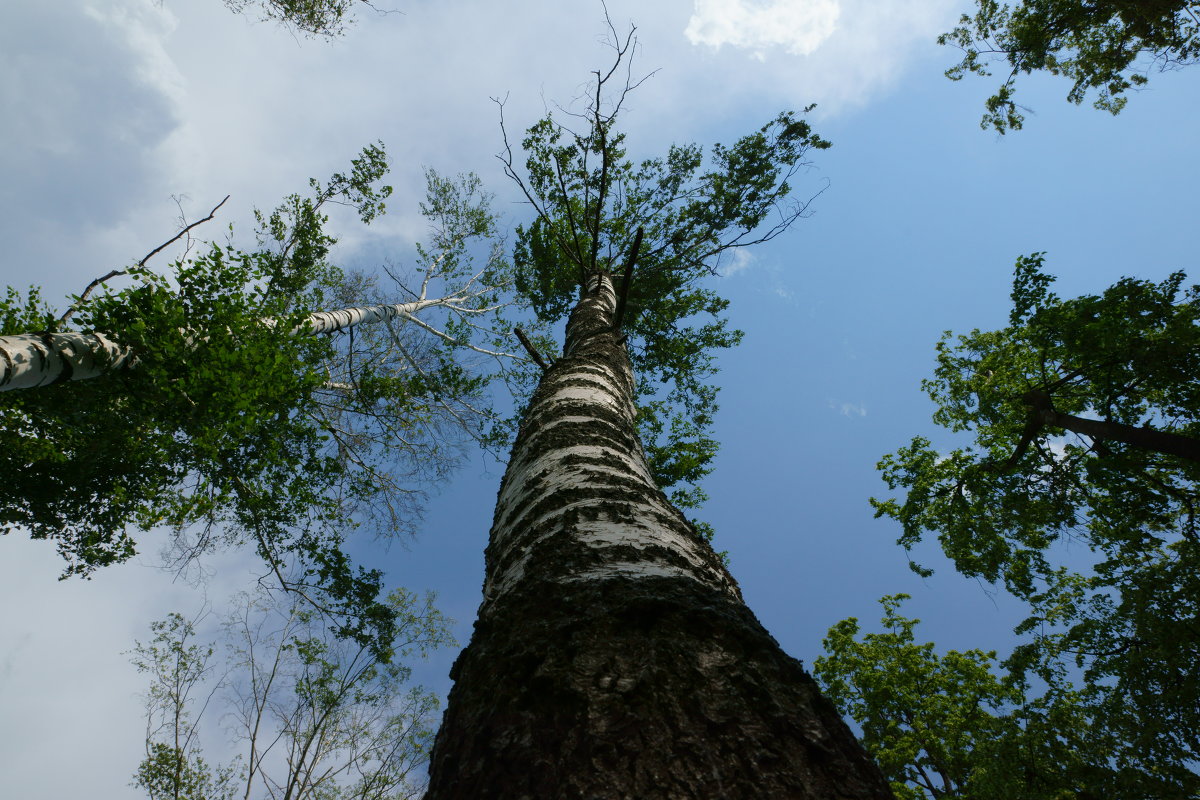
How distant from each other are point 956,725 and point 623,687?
40.4 feet

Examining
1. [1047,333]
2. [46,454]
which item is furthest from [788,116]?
[46,454]

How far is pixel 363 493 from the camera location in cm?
786

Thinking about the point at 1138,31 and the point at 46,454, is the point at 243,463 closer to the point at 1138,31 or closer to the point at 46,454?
the point at 46,454

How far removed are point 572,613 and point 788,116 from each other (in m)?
8.99

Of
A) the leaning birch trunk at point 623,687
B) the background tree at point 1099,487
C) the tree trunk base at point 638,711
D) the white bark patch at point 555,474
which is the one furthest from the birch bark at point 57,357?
the background tree at point 1099,487

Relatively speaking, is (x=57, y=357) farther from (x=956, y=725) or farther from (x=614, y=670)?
(x=956, y=725)

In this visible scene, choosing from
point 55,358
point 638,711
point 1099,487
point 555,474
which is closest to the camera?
point 638,711

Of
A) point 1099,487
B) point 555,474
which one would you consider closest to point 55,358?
point 555,474

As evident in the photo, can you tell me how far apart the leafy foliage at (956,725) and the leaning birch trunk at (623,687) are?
8.11 meters

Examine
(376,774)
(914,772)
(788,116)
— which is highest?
(788,116)

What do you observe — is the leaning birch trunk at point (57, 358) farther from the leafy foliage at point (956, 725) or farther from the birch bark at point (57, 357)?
the leafy foliage at point (956, 725)

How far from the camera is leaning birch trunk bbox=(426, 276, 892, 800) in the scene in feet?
2.68

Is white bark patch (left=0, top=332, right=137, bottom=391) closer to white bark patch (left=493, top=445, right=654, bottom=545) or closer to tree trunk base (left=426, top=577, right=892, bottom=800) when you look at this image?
white bark patch (left=493, top=445, right=654, bottom=545)

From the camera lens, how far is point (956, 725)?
968cm
